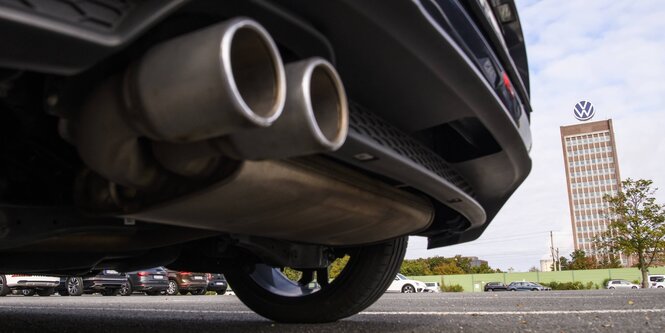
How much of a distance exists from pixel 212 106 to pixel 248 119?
62 millimetres

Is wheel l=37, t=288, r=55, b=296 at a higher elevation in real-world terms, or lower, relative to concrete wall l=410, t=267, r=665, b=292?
lower

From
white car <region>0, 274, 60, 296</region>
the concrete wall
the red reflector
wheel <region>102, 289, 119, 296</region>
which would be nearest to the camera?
the red reflector

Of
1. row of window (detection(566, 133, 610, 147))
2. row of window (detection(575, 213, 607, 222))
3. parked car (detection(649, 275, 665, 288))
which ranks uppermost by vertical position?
row of window (detection(566, 133, 610, 147))

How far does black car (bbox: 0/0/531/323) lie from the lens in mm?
953

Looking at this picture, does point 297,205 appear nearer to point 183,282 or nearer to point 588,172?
point 183,282

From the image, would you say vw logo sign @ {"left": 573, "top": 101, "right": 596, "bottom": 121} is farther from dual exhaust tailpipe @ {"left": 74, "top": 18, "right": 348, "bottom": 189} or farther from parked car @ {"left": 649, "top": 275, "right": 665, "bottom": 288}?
dual exhaust tailpipe @ {"left": 74, "top": 18, "right": 348, "bottom": 189}

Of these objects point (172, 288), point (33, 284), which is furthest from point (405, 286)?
point (33, 284)

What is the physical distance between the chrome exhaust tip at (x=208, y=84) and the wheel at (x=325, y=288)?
68.5 inches

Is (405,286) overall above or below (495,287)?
below

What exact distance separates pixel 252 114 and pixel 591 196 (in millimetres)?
107842

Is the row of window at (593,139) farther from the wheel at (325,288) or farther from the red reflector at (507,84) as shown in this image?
the red reflector at (507,84)

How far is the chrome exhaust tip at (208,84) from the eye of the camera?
3.07 feet

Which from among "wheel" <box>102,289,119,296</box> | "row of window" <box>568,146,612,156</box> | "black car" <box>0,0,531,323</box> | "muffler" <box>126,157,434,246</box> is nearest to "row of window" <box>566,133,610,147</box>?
"row of window" <box>568,146,612,156</box>

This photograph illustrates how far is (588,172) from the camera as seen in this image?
98125 mm
